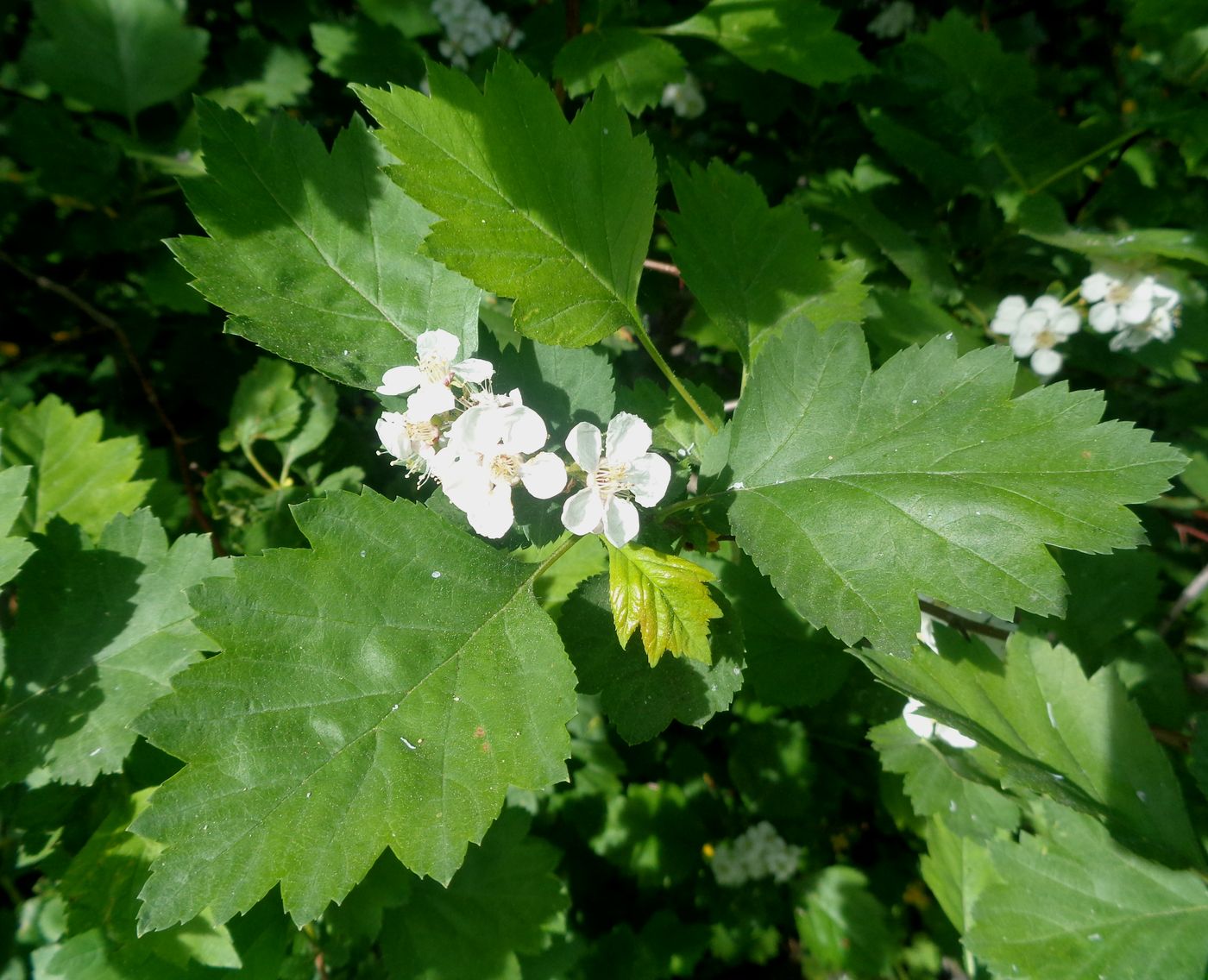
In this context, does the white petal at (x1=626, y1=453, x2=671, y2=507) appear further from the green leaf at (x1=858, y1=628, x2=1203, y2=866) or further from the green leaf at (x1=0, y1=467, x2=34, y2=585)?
the green leaf at (x1=0, y1=467, x2=34, y2=585)

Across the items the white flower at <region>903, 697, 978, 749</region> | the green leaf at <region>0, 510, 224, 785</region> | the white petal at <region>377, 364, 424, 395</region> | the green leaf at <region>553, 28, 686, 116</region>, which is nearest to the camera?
the white petal at <region>377, 364, 424, 395</region>

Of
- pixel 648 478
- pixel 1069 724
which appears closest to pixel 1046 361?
pixel 1069 724

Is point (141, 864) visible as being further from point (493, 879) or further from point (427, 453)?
point (427, 453)

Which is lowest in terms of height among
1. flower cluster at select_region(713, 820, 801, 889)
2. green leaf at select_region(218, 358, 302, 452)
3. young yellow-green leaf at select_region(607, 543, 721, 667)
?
flower cluster at select_region(713, 820, 801, 889)

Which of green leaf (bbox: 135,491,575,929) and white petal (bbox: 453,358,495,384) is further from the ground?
white petal (bbox: 453,358,495,384)

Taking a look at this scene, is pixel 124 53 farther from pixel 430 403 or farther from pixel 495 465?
pixel 495 465

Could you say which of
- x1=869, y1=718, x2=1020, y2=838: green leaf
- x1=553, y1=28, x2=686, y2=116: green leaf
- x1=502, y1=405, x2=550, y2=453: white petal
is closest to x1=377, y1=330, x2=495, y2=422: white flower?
x1=502, y1=405, x2=550, y2=453: white petal
